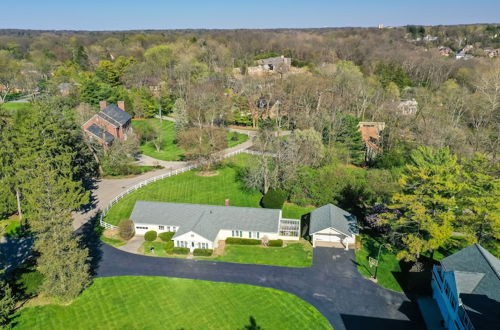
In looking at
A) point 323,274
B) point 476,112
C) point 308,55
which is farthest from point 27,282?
point 308,55

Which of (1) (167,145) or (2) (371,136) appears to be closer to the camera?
(2) (371,136)

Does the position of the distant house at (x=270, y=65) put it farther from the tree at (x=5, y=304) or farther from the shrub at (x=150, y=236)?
the tree at (x=5, y=304)

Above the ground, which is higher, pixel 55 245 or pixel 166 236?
pixel 55 245

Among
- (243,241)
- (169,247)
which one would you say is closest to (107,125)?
(169,247)

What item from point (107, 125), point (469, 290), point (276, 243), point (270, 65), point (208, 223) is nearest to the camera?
point (469, 290)

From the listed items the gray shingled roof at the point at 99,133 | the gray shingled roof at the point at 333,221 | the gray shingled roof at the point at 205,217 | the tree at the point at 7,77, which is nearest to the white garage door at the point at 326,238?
the gray shingled roof at the point at 333,221

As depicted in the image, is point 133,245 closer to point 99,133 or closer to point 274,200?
point 274,200
